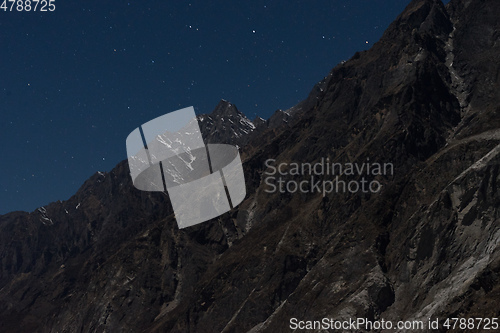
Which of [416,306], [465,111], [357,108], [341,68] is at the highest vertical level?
[341,68]

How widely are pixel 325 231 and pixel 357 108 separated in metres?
45.9

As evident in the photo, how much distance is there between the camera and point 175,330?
94.0 meters

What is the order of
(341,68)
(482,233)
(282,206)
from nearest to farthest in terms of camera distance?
(482,233)
(282,206)
(341,68)

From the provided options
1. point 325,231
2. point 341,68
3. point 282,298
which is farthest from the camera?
point 341,68

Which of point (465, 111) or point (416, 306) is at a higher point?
point (465, 111)

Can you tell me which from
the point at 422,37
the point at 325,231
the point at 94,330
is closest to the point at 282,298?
the point at 325,231

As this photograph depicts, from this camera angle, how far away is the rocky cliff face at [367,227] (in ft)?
172

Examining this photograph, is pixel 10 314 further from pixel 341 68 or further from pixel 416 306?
pixel 416 306

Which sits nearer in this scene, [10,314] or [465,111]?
[465,111]

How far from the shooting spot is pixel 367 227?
69.1 m

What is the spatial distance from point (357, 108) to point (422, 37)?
66.9 feet

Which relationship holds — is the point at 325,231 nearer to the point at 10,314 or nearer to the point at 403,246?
the point at 403,246

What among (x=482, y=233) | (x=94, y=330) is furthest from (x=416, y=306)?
(x=94, y=330)

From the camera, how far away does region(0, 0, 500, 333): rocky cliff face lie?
172ft
